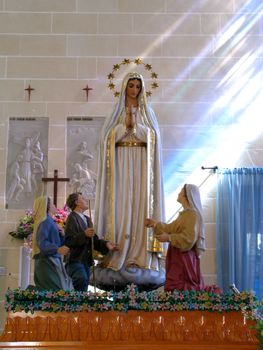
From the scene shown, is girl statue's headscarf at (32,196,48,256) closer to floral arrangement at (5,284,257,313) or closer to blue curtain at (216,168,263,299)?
floral arrangement at (5,284,257,313)

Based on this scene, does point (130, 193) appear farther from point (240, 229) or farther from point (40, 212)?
point (240, 229)

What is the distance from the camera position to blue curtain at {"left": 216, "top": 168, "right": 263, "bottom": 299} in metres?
8.29

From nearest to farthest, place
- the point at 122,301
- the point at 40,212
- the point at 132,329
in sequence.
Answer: the point at 132,329 < the point at 122,301 < the point at 40,212

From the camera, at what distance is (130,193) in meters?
5.67

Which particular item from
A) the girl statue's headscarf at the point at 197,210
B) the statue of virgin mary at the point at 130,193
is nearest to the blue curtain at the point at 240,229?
the statue of virgin mary at the point at 130,193

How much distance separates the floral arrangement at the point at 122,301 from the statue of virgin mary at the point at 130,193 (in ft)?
1.56

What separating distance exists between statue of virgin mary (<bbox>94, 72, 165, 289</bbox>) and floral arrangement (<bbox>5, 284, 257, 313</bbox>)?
48cm

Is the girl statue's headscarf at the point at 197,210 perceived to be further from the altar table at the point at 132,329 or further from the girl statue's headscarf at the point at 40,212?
the girl statue's headscarf at the point at 40,212

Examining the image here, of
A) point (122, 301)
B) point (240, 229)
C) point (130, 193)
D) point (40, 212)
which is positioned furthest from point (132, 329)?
point (240, 229)

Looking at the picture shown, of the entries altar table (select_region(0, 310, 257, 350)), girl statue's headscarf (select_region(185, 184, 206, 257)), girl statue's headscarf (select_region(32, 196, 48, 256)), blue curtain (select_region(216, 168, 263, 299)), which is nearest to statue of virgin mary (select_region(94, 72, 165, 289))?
girl statue's headscarf (select_region(185, 184, 206, 257))

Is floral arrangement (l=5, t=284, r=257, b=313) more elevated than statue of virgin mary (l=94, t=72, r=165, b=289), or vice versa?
statue of virgin mary (l=94, t=72, r=165, b=289)

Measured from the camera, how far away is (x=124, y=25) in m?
9.40

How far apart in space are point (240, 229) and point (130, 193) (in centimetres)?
331

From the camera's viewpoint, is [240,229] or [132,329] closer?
[132,329]
